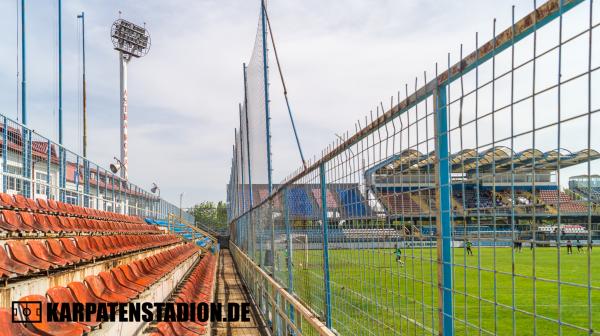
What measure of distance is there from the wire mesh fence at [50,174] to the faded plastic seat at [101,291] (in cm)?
311

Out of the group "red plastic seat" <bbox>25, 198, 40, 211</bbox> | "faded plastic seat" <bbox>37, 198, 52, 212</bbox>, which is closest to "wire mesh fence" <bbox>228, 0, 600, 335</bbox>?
"red plastic seat" <bbox>25, 198, 40, 211</bbox>

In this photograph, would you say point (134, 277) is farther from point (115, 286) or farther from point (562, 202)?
point (562, 202)

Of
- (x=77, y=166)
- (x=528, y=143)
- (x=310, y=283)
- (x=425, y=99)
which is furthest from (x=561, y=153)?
(x=77, y=166)

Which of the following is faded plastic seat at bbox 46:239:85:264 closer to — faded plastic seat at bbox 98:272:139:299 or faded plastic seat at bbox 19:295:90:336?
faded plastic seat at bbox 98:272:139:299

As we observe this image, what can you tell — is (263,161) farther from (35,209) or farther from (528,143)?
(528,143)

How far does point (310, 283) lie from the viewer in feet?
14.9

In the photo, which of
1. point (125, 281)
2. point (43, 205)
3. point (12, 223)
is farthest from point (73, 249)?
point (43, 205)

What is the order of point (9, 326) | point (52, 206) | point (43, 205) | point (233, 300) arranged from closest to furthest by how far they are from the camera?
1. point (9, 326)
2. point (43, 205)
3. point (52, 206)
4. point (233, 300)

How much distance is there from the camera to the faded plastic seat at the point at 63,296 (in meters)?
3.76

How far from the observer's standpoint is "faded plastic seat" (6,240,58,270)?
196 inches

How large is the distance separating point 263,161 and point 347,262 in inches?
375

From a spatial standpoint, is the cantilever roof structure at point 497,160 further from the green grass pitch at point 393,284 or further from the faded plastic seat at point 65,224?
the faded plastic seat at point 65,224

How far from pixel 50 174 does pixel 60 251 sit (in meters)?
4.53

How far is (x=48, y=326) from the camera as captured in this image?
3480 millimetres
